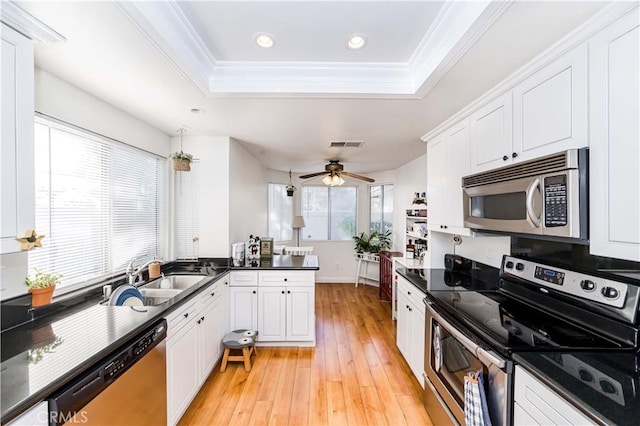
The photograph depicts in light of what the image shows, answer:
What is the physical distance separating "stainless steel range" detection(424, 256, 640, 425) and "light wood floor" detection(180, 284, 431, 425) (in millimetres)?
378

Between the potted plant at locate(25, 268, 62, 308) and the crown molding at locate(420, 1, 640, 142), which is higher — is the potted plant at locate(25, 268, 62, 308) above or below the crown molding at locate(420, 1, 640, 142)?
below

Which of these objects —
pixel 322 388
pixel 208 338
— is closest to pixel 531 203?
pixel 322 388

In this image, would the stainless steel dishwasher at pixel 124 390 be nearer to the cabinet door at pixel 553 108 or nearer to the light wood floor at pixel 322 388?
the light wood floor at pixel 322 388

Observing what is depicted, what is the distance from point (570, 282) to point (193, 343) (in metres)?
2.61

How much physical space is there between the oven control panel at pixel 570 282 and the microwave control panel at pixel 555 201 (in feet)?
1.22

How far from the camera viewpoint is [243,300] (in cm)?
303

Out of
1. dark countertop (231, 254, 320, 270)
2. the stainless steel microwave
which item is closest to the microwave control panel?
the stainless steel microwave

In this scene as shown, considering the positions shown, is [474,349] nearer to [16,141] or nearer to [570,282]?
[570,282]

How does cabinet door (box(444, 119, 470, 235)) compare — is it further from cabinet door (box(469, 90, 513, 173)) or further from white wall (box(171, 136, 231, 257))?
white wall (box(171, 136, 231, 257))

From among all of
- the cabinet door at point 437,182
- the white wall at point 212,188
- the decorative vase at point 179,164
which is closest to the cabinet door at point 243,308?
the white wall at point 212,188

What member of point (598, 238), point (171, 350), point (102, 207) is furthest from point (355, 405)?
point (102, 207)

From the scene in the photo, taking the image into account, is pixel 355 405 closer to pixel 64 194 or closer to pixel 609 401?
pixel 609 401

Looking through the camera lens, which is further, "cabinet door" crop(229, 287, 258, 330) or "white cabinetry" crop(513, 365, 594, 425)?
"cabinet door" crop(229, 287, 258, 330)

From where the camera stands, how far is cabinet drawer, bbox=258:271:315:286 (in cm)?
302
